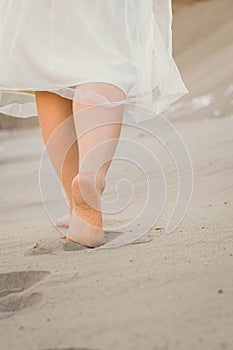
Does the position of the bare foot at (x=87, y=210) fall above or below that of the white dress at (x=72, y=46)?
below

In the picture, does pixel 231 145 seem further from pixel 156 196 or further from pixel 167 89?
pixel 167 89

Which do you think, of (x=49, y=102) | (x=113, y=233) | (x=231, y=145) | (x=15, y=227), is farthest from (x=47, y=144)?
(x=231, y=145)

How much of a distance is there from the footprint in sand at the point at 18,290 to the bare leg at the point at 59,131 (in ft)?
1.38

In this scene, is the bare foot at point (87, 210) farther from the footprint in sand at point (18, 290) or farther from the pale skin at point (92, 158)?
the footprint in sand at point (18, 290)

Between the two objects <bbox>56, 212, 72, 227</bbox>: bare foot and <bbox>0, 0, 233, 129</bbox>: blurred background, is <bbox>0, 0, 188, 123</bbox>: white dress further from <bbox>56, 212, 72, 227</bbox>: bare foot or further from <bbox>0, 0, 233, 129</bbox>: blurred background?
<bbox>0, 0, 233, 129</bbox>: blurred background

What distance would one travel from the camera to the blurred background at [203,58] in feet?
22.3

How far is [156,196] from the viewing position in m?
2.76

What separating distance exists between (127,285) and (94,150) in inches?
19.0

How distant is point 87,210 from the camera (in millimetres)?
1930

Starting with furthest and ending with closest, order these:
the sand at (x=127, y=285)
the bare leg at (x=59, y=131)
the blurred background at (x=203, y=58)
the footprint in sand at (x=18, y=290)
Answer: the blurred background at (x=203, y=58) → the bare leg at (x=59, y=131) → the footprint in sand at (x=18, y=290) → the sand at (x=127, y=285)

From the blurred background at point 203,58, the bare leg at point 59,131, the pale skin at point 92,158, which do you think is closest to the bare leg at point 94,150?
the pale skin at point 92,158

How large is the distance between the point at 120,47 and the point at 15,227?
2.85 ft

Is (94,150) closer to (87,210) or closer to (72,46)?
(87,210)

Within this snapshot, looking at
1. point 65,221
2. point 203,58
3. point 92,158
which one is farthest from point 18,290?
point 203,58
